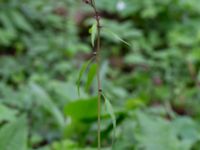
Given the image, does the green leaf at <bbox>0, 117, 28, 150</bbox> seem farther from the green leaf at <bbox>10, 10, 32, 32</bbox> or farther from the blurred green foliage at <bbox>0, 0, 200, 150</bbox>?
the green leaf at <bbox>10, 10, 32, 32</bbox>

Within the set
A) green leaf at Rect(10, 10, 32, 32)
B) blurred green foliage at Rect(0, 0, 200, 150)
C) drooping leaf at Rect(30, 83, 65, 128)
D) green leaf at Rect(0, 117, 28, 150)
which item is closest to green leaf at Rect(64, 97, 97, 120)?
blurred green foliage at Rect(0, 0, 200, 150)

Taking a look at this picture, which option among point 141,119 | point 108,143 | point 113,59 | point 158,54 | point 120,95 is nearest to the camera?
point 141,119

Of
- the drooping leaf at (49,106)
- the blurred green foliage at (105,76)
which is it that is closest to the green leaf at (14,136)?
the blurred green foliage at (105,76)

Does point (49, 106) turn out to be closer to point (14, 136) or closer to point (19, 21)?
point (14, 136)

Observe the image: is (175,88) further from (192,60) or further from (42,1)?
(42,1)

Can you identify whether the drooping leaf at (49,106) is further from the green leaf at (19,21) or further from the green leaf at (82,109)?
the green leaf at (19,21)

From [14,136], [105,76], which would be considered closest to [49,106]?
[14,136]

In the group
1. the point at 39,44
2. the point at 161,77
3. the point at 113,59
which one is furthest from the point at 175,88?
the point at 39,44
